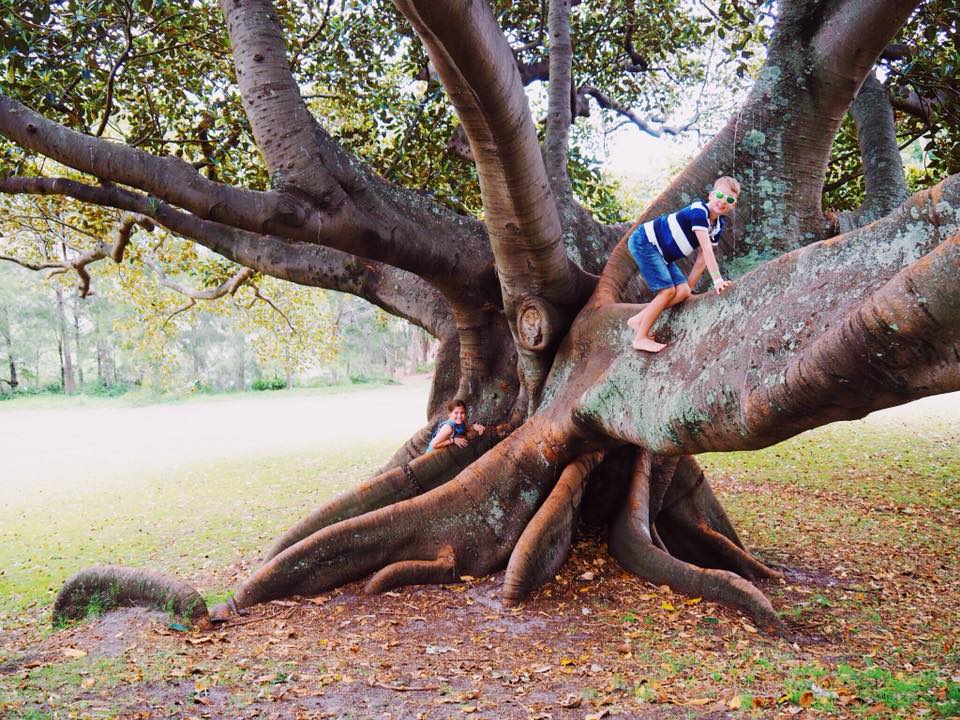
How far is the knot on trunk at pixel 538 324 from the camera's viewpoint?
6.14m

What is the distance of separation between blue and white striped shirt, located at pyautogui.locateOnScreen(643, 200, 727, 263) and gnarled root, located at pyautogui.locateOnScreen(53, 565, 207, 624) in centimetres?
415

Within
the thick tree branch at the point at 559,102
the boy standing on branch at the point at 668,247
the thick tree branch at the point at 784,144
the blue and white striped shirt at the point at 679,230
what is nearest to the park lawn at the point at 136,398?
the thick tree branch at the point at 559,102

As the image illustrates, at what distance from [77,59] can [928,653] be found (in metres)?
9.79

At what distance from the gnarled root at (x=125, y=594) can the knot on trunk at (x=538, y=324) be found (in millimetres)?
3280

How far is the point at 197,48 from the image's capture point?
352 inches

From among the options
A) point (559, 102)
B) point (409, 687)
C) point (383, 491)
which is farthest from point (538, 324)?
point (409, 687)

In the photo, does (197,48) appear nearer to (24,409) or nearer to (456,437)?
(456,437)

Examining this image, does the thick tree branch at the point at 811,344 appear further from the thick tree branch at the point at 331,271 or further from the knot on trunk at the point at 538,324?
the thick tree branch at the point at 331,271

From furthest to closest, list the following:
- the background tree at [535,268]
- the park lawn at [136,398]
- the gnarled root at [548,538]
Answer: the park lawn at [136,398] < the gnarled root at [548,538] < the background tree at [535,268]

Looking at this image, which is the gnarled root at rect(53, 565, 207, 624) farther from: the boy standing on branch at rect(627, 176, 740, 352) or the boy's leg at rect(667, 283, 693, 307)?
the boy's leg at rect(667, 283, 693, 307)

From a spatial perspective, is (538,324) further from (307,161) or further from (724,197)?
(307,161)

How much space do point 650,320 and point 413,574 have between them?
2.75 metres

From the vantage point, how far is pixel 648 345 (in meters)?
4.93

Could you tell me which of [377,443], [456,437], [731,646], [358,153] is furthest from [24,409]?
[731,646]
